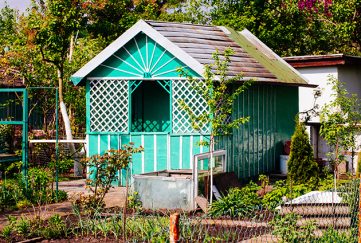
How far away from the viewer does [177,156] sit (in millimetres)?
16562

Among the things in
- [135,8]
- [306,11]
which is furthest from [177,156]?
[135,8]

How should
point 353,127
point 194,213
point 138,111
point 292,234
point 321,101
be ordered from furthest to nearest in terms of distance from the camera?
point 321,101 → point 138,111 → point 353,127 → point 194,213 → point 292,234

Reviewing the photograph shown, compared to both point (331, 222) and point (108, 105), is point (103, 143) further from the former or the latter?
point (331, 222)

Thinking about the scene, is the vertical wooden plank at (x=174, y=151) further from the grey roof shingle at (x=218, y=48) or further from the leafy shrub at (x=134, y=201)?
the leafy shrub at (x=134, y=201)

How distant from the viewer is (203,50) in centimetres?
1677

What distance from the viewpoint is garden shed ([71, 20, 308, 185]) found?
54.2 ft

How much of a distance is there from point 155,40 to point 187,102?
1.61 metres

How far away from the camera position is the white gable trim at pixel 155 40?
625 inches

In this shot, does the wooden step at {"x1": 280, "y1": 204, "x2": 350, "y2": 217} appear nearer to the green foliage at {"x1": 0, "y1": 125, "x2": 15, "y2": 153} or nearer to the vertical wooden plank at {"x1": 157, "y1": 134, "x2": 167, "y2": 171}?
the vertical wooden plank at {"x1": 157, "y1": 134, "x2": 167, "y2": 171}

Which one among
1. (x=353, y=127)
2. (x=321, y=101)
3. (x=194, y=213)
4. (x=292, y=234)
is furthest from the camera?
(x=321, y=101)

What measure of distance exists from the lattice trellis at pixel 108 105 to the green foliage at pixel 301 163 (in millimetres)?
4039

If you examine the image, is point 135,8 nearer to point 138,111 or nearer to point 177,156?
point 138,111

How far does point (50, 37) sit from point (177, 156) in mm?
4730

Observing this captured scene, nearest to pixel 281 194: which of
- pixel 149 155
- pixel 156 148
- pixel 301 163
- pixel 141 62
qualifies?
pixel 301 163
